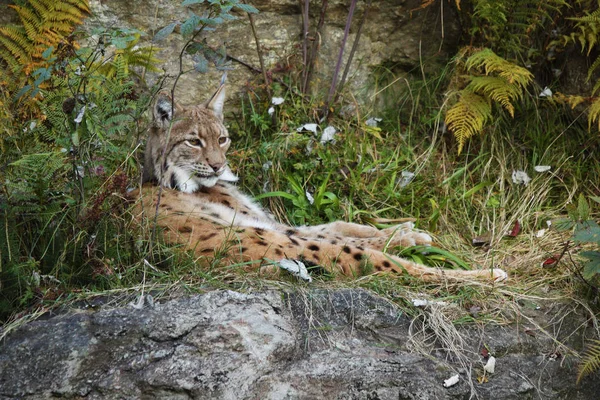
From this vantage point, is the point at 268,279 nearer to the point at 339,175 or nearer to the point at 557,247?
the point at 339,175

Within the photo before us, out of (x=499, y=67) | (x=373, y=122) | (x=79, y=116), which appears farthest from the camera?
(x=373, y=122)

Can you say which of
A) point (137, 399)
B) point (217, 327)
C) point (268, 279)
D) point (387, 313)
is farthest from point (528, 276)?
point (137, 399)

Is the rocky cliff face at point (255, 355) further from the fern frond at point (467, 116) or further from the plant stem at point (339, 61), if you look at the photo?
the plant stem at point (339, 61)

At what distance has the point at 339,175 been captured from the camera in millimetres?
5859

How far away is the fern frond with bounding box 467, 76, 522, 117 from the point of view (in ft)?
18.6

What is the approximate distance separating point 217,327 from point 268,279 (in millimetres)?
589

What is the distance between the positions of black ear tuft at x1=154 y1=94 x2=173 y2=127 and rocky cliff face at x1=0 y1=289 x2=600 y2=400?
1689mm

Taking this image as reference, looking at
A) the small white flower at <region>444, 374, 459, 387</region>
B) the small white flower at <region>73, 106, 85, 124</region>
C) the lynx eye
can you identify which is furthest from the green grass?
the small white flower at <region>73, 106, 85, 124</region>

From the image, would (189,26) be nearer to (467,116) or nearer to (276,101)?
(276,101)

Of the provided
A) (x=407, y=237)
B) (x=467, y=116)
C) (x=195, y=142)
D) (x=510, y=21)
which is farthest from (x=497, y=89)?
(x=195, y=142)

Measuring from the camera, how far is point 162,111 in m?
5.27

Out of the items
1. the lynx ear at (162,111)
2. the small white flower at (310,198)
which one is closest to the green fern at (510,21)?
the small white flower at (310,198)

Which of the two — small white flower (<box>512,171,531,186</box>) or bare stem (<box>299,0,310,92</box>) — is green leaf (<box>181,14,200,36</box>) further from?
small white flower (<box>512,171,531,186</box>)

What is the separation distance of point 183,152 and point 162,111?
0.31m
